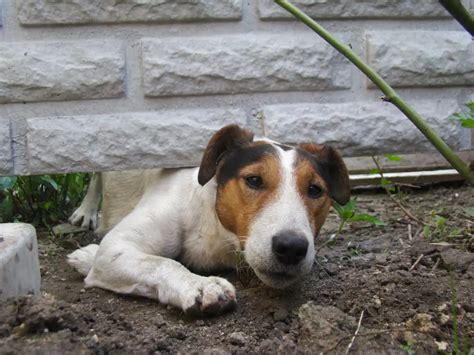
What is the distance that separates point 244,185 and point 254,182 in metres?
Answer: 0.05

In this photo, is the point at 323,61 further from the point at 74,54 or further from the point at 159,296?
the point at 159,296

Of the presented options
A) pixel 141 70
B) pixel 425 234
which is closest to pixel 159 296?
pixel 141 70

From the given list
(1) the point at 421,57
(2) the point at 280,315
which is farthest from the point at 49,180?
(1) the point at 421,57

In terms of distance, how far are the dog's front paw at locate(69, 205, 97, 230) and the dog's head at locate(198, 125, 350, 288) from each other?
1.40 meters

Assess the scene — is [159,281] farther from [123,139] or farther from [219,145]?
[123,139]

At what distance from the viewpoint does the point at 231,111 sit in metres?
3.20

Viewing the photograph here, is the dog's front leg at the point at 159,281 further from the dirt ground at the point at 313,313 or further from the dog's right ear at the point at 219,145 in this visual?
the dog's right ear at the point at 219,145

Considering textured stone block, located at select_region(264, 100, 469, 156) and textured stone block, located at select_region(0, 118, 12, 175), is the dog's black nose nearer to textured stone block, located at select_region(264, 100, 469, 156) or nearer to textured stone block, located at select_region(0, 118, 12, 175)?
textured stone block, located at select_region(264, 100, 469, 156)

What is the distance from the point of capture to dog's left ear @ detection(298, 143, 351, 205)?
2785mm

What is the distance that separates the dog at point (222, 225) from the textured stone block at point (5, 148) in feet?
1.88

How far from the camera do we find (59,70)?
301 centimetres

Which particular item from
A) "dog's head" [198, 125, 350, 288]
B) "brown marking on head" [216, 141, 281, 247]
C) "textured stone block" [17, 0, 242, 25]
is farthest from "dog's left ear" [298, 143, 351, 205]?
"textured stone block" [17, 0, 242, 25]

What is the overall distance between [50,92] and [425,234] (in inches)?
79.6

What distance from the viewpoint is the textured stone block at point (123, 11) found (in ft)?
9.65
